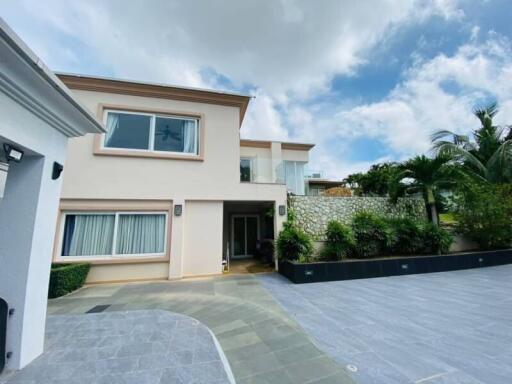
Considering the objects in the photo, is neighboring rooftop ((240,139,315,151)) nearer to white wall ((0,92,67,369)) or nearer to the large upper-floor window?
the large upper-floor window

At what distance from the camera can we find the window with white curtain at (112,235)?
21.7 feet

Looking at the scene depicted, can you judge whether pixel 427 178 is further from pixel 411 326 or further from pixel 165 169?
pixel 165 169

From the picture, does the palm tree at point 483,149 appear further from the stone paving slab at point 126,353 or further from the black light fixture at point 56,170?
the black light fixture at point 56,170

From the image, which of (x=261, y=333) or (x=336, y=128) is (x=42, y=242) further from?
(x=336, y=128)

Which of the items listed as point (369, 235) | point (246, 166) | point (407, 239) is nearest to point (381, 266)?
point (369, 235)

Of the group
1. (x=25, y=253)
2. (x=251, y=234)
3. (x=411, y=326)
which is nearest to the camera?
(x=25, y=253)

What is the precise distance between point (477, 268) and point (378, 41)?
10.6m

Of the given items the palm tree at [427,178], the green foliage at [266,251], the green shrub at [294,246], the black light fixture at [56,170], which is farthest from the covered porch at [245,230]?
the black light fixture at [56,170]

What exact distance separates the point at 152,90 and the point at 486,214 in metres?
15.6

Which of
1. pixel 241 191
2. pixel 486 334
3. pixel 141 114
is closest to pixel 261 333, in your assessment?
pixel 486 334

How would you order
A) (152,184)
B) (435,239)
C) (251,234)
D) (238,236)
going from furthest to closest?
(251,234)
(238,236)
(435,239)
(152,184)

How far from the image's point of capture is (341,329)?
3.56 metres

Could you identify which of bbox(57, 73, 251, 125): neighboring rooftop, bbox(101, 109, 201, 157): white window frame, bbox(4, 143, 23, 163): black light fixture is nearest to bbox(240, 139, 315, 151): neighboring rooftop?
bbox(57, 73, 251, 125): neighboring rooftop

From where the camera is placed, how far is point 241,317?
13.0 ft
